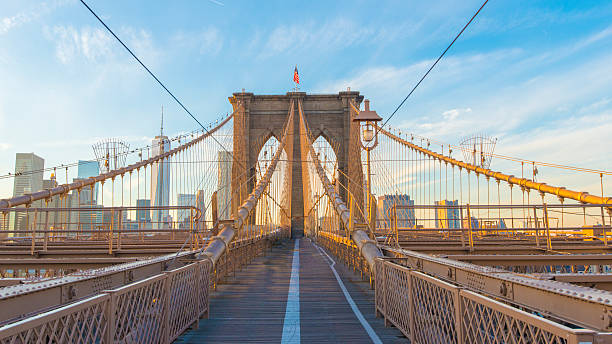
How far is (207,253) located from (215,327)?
1875mm

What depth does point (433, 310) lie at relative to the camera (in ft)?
13.6

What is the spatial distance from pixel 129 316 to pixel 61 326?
102cm

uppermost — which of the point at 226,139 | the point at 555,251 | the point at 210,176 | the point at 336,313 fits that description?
the point at 226,139

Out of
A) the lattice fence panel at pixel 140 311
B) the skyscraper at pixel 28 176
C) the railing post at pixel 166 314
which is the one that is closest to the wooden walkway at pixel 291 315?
the railing post at pixel 166 314

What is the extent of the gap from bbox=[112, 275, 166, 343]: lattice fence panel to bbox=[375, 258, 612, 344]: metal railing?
9.22 feet

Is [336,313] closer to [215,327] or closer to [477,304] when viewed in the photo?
[215,327]

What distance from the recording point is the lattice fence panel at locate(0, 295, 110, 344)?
2.34 meters

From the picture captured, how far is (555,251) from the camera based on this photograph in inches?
391

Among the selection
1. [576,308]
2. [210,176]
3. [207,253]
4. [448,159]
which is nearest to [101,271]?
[207,253]

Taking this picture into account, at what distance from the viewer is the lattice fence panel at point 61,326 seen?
2.34 metres

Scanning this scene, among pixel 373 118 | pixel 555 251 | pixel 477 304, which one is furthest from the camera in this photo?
pixel 373 118

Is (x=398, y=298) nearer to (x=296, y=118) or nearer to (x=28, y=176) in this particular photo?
(x=28, y=176)

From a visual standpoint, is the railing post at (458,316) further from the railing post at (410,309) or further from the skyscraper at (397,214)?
the skyscraper at (397,214)

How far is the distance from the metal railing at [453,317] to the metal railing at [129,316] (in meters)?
2.76
